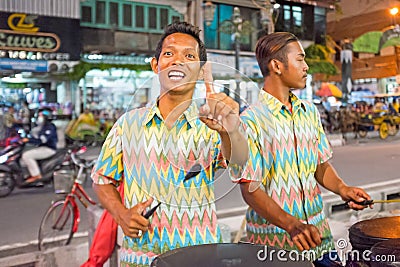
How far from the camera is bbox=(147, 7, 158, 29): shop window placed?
10242mm

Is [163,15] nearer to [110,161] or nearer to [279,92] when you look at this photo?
[279,92]

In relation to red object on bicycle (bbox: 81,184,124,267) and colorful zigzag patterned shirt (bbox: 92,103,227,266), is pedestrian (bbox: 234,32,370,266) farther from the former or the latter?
red object on bicycle (bbox: 81,184,124,267)

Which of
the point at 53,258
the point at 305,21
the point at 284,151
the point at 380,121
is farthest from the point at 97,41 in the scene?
the point at 284,151

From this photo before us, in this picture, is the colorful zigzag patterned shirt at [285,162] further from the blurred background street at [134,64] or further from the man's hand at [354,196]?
the blurred background street at [134,64]

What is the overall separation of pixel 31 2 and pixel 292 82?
8.26 metres

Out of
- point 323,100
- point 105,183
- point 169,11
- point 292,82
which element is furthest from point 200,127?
point 323,100

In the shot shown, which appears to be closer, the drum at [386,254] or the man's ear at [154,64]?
the drum at [386,254]

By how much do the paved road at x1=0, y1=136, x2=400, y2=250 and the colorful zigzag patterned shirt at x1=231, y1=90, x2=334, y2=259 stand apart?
0.46 feet

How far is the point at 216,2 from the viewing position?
10.9 metres

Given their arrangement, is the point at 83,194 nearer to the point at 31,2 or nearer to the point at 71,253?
the point at 71,253

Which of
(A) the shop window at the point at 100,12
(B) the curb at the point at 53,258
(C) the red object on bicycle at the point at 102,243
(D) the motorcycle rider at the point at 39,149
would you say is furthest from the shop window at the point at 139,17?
(C) the red object on bicycle at the point at 102,243

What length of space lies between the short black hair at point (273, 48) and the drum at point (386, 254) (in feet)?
2.04

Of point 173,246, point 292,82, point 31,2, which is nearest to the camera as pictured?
point 173,246

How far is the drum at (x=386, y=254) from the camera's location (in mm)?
1011
